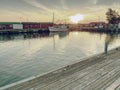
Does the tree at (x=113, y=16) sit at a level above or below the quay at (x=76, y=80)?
above

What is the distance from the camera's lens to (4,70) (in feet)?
57.9

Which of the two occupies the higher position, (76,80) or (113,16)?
(113,16)

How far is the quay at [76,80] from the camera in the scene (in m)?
8.39

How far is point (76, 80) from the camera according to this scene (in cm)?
939

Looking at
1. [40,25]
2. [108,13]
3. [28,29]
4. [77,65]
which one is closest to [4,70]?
[77,65]

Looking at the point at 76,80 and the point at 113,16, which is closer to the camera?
the point at 76,80

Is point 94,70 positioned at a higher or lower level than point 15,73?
higher

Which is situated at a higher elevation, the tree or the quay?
the tree

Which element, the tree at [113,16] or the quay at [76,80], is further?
the tree at [113,16]

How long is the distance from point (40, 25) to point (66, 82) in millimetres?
97206

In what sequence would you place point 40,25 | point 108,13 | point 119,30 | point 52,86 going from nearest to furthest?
point 52,86 < point 40,25 < point 119,30 < point 108,13

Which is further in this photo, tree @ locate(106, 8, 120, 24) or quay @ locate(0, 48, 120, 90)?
tree @ locate(106, 8, 120, 24)

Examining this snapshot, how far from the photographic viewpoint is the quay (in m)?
8.39

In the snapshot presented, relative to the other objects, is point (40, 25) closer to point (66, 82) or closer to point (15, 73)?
point (15, 73)
